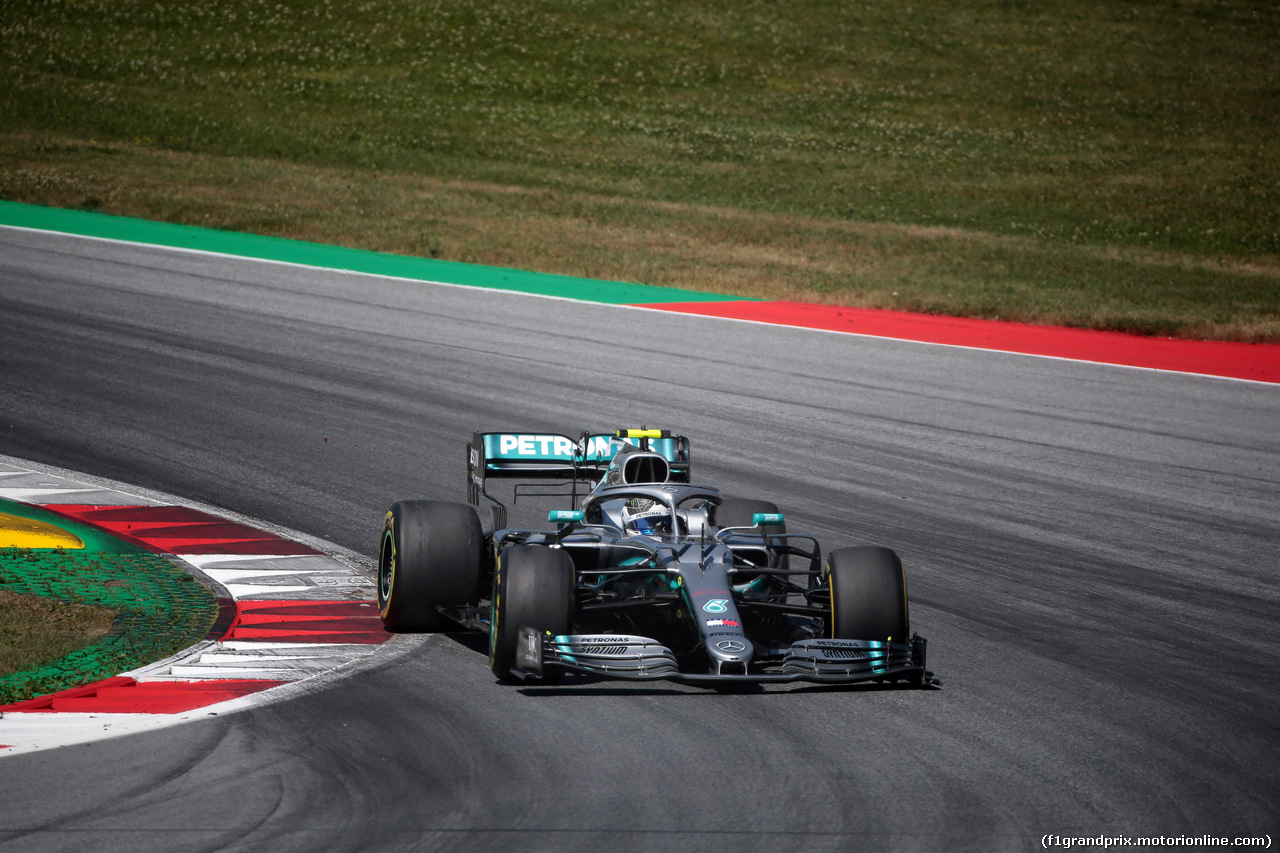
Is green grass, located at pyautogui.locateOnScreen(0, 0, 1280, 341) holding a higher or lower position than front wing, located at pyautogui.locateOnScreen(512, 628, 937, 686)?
higher

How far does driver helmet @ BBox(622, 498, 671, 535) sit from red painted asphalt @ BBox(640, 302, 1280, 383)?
41.7 ft

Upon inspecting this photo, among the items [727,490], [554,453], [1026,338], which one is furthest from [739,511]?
[1026,338]

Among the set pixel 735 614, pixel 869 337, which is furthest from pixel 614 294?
pixel 735 614

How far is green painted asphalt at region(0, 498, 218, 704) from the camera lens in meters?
7.80

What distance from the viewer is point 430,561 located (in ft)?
27.8

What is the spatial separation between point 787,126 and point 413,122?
1133 cm

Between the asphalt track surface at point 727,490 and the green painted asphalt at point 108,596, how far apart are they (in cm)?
117

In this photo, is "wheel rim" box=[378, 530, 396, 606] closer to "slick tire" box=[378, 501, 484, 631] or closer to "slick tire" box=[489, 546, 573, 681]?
"slick tire" box=[378, 501, 484, 631]

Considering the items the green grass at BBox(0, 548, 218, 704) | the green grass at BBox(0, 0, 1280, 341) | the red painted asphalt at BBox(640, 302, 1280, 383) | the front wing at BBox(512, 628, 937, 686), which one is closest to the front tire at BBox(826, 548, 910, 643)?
the front wing at BBox(512, 628, 937, 686)

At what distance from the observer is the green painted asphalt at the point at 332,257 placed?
77.2 ft

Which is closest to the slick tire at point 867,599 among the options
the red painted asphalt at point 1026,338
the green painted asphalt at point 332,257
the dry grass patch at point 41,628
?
the dry grass patch at point 41,628

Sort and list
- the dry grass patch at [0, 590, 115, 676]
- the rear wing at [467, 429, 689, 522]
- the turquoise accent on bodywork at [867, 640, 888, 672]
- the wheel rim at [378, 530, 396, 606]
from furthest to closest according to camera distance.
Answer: the rear wing at [467, 429, 689, 522] < the wheel rim at [378, 530, 396, 606] < the dry grass patch at [0, 590, 115, 676] < the turquoise accent on bodywork at [867, 640, 888, 672]

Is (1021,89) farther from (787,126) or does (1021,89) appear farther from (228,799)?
(228,799)

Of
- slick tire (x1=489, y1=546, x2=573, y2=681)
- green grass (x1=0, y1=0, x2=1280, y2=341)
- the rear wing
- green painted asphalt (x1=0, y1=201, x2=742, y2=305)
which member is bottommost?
slick tire (x1=489, y1=546, x2=573, y2=681)
